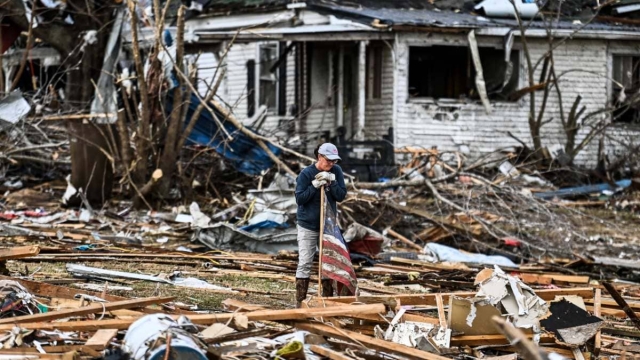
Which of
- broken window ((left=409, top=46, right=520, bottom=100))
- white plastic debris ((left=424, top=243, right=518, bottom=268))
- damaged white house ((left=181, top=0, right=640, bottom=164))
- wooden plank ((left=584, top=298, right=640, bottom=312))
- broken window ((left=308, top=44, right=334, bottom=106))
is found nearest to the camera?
wooden plank ((left=584, top=298, right=640, bottom=312))

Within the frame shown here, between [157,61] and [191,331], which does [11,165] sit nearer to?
[157,61]

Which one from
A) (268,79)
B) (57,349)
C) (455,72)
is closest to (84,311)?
(57,349)

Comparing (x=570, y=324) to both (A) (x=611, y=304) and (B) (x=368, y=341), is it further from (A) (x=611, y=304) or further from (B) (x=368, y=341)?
(A) (x=611, y=304)

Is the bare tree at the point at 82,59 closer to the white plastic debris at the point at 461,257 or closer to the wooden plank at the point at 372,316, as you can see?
the white plastic debris at the point at 461,257

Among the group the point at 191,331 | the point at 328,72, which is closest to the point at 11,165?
the point at 328,72

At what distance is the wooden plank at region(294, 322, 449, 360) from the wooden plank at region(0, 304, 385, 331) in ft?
0.27

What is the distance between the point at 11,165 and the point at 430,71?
370 inches

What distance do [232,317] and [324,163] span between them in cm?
270

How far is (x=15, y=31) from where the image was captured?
64.6ft

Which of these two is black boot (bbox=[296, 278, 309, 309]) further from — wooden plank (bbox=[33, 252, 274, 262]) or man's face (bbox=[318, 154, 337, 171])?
wooden plank (bbox=[33, 252, 274, 262])

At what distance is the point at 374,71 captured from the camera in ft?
74.0

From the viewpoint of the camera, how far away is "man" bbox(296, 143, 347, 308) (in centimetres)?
975

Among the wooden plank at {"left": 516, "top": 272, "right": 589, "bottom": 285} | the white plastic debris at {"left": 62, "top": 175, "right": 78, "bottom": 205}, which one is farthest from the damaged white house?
the wooden plank at {"left": 516, "top": 272, "right": 589, "bottom": 285}

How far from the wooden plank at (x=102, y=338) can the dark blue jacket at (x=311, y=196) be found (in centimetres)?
304
